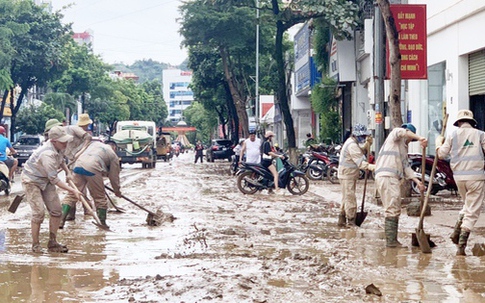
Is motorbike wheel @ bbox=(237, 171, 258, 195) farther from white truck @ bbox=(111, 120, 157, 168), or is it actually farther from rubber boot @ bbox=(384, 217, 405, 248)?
white truck @ bbox=(111, 120, 157, 168)

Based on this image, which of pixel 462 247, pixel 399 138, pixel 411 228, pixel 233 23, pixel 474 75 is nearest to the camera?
pixel 462 247

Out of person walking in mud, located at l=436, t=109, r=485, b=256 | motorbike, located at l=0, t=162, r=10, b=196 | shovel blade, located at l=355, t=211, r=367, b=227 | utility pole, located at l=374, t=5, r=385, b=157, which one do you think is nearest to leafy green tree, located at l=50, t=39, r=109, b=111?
motorbike, located at l=0, t=162, r=10, b=196

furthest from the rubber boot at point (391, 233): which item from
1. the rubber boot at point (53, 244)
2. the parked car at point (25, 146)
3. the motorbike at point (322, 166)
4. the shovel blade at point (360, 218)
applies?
the parked car at point (25, 146)

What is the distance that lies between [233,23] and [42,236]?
2916cm

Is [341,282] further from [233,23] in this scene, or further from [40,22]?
[40,22]

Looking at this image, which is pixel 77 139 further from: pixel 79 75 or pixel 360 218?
pixel 79 75

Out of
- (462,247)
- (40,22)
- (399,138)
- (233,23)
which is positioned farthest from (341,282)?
(40,22)

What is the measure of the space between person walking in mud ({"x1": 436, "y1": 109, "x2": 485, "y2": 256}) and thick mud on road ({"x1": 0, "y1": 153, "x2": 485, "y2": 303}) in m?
0.52

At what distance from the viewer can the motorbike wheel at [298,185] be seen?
2070cm

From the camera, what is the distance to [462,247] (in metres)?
9.75

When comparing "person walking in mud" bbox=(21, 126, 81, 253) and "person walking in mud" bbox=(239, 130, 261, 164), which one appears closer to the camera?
"person walking in mud" bbox=(21, 126, 81, 253)

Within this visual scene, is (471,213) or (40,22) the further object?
(40,22)

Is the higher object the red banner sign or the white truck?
the red banner sign

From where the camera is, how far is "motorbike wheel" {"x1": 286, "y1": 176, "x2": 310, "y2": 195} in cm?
2070
